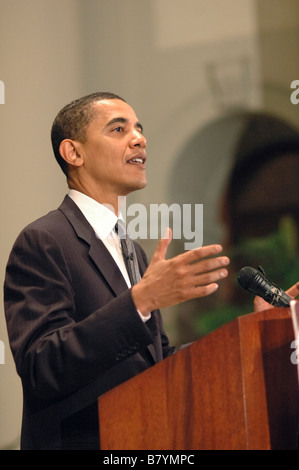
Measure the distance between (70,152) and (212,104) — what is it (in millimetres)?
2369

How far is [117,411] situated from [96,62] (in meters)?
3.05

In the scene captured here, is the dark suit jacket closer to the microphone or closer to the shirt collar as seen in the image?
the shirt collar

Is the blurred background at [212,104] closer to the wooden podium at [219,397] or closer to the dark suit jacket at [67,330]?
the dark suit jacket at [67,330]

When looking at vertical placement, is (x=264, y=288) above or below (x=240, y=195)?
below

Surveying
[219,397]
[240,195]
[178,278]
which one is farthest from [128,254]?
[240,195]

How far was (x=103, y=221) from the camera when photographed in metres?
1.84

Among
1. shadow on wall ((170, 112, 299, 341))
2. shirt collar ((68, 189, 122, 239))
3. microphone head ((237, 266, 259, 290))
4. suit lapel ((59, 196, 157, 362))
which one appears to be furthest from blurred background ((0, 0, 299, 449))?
microphone head ((237, 266, 259, 290))

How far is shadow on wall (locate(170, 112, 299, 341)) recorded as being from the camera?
3951 mm

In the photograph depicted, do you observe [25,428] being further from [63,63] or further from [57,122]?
[63,63]

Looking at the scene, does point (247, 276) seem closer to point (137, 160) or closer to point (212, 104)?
point (137, 160)

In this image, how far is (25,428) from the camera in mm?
1569

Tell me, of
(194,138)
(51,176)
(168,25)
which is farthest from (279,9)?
(51,176)

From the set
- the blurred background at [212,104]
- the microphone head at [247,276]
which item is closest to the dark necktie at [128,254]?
the microphone head at [247,276]
